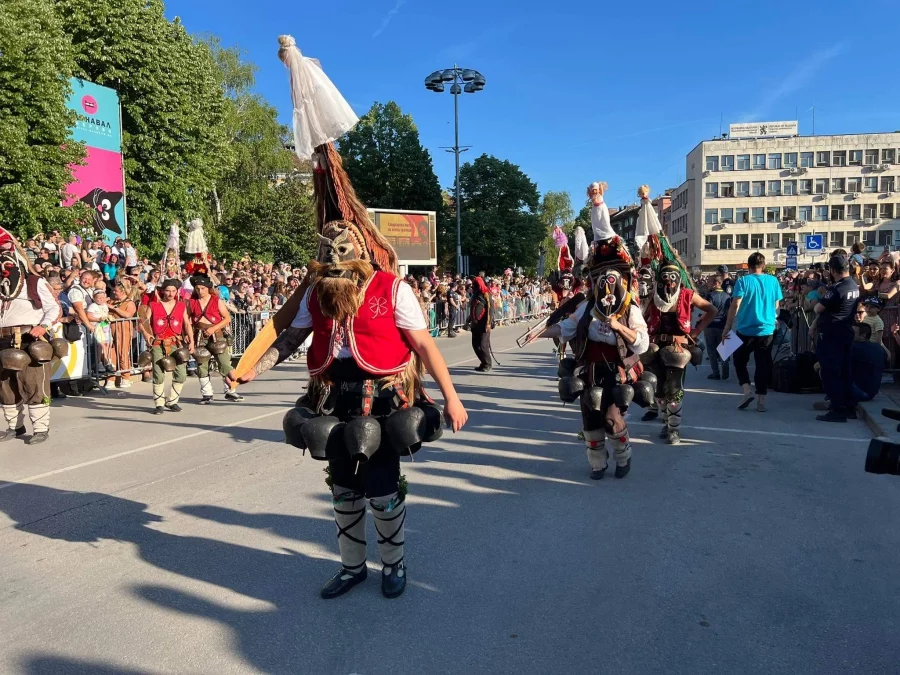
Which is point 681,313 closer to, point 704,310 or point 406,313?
point 704,310

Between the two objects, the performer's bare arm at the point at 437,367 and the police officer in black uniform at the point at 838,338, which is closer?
the performer's bare arm at the point at 437,367

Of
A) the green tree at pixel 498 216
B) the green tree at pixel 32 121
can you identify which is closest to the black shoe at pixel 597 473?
the green tree at pixel 32 121

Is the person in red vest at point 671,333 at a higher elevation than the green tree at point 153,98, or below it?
below

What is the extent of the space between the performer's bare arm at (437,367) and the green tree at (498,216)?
49.8 meters

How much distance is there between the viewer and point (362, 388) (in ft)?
11.6

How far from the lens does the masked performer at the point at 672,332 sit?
7.08m

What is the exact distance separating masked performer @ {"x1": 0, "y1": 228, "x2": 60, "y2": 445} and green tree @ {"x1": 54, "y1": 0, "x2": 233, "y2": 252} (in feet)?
65.3

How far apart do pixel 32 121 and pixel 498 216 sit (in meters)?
37.5

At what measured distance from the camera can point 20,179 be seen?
62.6ft

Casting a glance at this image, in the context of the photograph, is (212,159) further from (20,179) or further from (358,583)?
(358,583)

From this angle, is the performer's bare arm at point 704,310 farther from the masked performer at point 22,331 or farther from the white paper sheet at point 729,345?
the masked performer at point 22,331

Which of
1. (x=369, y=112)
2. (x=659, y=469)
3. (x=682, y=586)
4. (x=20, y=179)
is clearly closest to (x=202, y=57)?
(x=20, y=179)

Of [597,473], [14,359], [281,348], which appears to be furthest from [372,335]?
[14,359]

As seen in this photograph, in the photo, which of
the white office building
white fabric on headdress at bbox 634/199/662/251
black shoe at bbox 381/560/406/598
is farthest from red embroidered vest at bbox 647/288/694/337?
the white office building
